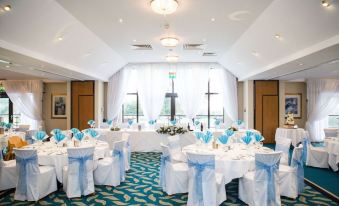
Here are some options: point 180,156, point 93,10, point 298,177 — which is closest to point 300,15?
point 298,177

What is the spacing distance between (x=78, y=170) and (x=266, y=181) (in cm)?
328

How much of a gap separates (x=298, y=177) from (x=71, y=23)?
572 cm

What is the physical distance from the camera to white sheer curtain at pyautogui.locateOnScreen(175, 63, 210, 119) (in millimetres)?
10508

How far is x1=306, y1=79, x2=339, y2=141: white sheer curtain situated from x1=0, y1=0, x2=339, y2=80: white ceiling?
204 inches

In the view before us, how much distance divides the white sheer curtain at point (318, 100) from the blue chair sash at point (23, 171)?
1149cm

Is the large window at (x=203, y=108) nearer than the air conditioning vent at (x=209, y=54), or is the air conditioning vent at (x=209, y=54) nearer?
the air conditioning vent at (x=209, y=54)

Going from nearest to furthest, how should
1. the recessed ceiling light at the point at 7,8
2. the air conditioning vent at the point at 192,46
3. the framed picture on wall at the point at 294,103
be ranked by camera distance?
the recessed ceiling light at the point at 7,8 → the air conditioning vent at the point at 192,46 → the framed picture on wall at the point at 294,103

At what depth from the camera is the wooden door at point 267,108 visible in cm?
994

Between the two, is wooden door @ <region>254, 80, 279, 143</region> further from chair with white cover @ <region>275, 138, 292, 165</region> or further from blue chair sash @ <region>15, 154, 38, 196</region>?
blue chair sash @ <region>15, 154, 38, 196</region>

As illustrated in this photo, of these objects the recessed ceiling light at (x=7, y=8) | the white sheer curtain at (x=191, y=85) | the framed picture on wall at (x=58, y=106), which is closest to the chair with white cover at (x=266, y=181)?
the recessed ceiling light at (x=7, y=8)

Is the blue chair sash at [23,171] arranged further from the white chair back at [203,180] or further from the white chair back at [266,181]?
the white chair back at [266,181]

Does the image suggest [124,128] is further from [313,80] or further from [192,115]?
[313,80]

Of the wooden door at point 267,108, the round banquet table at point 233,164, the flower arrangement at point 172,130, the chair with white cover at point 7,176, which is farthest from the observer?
the wooden door at point 267,108

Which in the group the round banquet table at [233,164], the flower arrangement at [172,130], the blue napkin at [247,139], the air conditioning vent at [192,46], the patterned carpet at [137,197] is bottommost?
the patterned carpet at [137,197]
